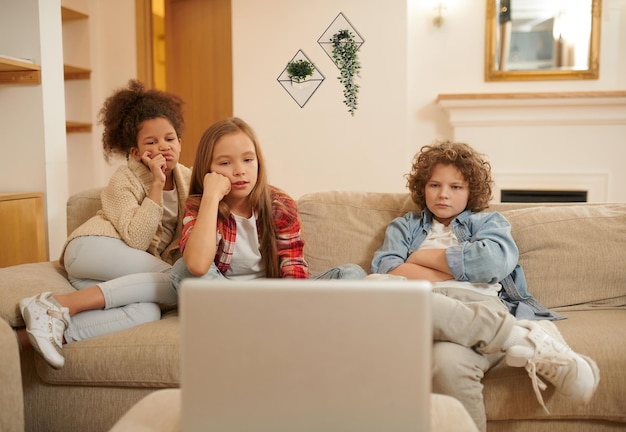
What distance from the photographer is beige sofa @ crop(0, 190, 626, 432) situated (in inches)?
65.4

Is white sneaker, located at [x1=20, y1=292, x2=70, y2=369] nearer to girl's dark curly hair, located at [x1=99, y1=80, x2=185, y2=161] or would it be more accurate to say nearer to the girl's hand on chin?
the girl's hand on chin

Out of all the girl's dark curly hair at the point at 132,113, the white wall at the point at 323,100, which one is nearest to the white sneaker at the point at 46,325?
the girl's dark curly hair at the point at 132,113

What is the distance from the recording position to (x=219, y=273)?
1946 mm

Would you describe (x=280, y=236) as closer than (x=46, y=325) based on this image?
No

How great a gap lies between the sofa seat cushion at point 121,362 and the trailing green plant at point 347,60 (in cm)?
296

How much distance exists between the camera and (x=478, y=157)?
6.95 feet

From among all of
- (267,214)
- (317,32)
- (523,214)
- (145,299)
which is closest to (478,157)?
(523,214)

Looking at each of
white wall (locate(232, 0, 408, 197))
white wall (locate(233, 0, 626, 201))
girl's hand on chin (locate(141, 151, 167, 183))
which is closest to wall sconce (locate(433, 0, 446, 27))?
white wall (locate(233, 0, 626, 201))

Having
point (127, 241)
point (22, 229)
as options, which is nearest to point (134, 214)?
point (127, 241)

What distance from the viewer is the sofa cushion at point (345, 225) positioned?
7.23 ft

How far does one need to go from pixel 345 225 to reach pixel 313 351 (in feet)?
4.47

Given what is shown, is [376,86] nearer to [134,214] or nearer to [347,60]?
[347,60]

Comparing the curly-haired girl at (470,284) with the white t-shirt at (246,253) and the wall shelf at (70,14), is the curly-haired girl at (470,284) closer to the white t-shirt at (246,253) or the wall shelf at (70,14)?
the white t-shirt at (246,253)

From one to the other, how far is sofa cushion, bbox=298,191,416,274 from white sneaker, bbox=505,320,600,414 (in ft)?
2.32
